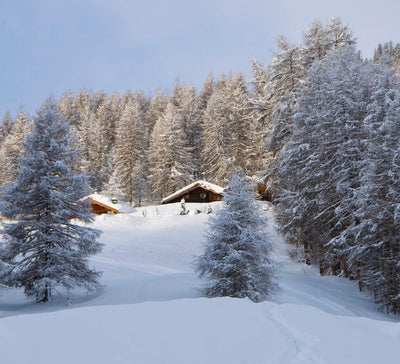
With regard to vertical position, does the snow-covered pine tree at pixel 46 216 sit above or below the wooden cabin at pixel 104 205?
below

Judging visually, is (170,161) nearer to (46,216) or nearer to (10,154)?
(10,154)

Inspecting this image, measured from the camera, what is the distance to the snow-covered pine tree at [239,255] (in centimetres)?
1080

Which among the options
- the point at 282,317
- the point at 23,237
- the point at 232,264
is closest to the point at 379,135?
the point at 232,264

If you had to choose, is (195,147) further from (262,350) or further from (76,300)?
(262,350)

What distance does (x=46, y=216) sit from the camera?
12.8 m

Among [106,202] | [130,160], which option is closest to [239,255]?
[106,202]

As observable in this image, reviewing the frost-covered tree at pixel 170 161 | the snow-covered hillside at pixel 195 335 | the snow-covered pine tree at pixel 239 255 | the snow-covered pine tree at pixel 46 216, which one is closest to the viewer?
the snow-covered hillside at pixel 195 335

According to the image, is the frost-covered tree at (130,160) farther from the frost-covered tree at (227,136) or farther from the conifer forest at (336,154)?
the conifer forest at (336,154)

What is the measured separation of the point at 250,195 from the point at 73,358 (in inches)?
330

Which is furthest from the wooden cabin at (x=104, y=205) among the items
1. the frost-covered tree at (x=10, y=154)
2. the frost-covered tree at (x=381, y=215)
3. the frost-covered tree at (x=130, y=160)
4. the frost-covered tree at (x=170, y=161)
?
the frost-covered tree at (x=381, y=215)

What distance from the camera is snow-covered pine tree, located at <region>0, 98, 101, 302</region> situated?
40.3 feet

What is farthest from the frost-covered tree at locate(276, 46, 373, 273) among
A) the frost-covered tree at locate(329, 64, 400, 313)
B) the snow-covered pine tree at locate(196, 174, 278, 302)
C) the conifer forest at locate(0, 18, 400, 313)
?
the snow-covered pine tree at locate(196, 174, 278, 302)

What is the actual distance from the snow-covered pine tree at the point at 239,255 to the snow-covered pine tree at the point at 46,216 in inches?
194

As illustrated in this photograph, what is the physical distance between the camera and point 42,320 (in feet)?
17.9
